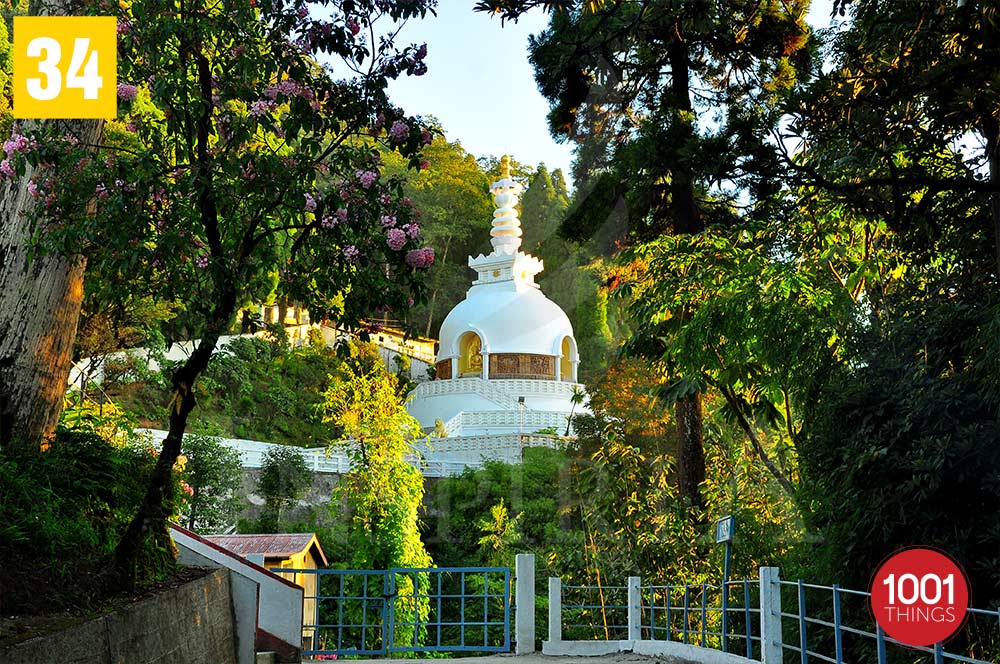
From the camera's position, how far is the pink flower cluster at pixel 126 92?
622cm

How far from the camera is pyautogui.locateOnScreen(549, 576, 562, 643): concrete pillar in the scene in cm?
1211

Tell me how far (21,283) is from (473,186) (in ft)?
136

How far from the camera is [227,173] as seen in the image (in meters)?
6.20

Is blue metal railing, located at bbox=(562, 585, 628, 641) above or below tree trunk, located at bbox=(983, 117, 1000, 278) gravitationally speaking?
below

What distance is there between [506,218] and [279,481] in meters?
17.4

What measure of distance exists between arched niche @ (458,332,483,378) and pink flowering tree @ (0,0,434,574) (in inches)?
1223

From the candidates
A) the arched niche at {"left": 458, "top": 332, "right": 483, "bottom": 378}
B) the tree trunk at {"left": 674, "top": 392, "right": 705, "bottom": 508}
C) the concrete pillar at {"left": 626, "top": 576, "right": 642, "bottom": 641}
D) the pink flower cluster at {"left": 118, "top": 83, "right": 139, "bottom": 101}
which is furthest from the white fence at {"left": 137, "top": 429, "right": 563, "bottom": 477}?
the pink flower cluster at {"left": 118, "top": 83, "right": 139, "bottom": 101}

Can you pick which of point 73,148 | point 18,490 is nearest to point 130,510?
point 18,490

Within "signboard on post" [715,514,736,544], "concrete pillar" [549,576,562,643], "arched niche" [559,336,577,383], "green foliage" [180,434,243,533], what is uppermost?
"arched niche" [559,336,577,383]

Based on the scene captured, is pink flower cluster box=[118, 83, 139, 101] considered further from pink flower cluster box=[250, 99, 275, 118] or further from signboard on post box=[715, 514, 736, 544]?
signboard on post box=[715, 514, 736, 544]

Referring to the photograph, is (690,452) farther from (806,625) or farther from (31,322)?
(31,322)

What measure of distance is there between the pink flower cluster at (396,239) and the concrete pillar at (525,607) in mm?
6405

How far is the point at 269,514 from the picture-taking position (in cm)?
2464

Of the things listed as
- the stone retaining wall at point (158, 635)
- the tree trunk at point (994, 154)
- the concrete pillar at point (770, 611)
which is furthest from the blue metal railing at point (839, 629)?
the stone retaining wall at point (158, 635)
